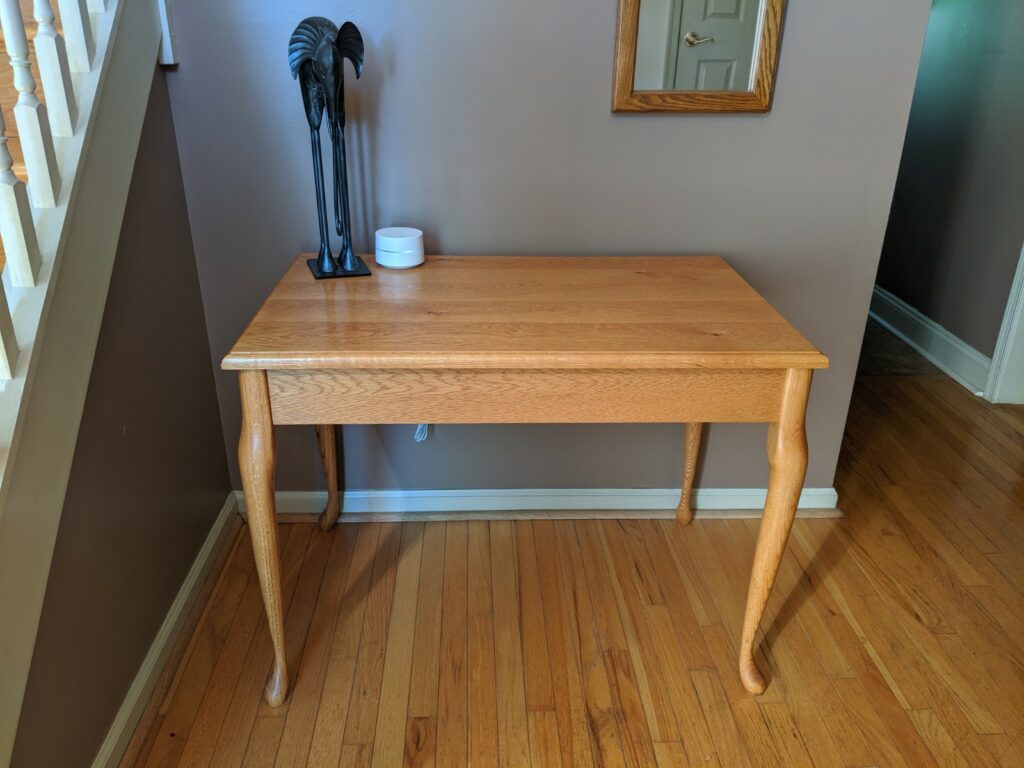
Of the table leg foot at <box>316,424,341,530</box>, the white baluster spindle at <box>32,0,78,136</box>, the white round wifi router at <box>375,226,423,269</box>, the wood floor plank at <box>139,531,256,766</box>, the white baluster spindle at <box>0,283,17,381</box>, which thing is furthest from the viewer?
the table leg foot at <box>316,424,341,530</box>

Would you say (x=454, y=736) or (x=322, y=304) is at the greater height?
(x=322, y=304)

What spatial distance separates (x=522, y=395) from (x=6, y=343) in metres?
0.76

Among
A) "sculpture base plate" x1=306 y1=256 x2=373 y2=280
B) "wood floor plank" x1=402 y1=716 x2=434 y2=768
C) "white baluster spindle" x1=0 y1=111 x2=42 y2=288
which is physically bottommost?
"wood floor plank" x1=402 y1=716 x2=434 y2=768

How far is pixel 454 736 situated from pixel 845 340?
1329 mm

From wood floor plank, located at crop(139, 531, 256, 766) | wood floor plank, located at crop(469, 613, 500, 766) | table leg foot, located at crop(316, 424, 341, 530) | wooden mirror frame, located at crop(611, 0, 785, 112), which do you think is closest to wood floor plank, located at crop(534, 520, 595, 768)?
wood floor plank, located at crop(469, 613, 500, 766)

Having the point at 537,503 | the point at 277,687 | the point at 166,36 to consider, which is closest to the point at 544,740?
the point at 277,687

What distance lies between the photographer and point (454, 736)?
1467 millimetres

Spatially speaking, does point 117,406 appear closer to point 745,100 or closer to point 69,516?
point 69,516

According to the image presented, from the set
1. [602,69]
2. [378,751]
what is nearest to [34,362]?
[378,751]

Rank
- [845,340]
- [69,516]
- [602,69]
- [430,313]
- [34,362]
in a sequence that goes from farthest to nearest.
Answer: [845,340], [602,69], [430,313], [69,516], [34,362]

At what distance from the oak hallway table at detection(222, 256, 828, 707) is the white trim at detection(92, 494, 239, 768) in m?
0.25

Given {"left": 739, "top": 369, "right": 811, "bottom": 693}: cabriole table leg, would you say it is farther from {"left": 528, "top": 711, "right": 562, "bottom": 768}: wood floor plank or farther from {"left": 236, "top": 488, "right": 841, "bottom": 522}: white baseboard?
{"left": 236, "top": 488, "right": 841, "bottom": 522}: white baseboard

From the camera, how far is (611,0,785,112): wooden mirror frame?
1641 mm

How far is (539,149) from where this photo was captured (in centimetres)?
176
